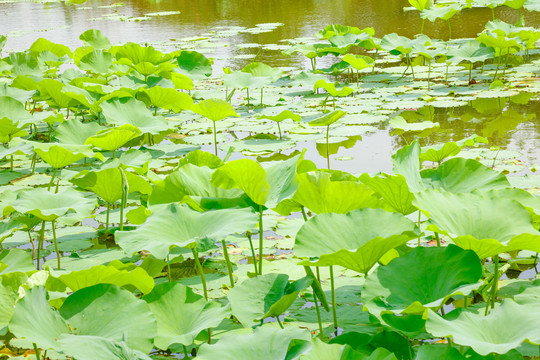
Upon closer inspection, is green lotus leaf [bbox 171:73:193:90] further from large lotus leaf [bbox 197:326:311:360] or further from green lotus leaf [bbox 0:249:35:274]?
large lotus leaf [bbox 197:326:311:360]

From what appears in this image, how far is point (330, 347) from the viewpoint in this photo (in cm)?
105

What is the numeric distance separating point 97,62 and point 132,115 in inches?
58.4

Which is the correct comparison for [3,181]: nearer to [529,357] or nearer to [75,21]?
[529,357]

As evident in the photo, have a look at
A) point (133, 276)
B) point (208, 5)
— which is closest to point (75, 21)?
point (208, 5)

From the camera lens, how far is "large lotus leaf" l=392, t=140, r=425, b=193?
1518 millimetres

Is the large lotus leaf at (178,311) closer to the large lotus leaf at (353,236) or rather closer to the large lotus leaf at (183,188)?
the large lotus leaf at (353,236)

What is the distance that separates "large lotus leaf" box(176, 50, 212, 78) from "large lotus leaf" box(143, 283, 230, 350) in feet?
8.98

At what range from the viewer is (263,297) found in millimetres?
1339

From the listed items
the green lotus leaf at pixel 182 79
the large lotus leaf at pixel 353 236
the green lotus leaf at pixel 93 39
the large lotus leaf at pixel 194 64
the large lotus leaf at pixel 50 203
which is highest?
the green lotus leaf at pixel 93 39

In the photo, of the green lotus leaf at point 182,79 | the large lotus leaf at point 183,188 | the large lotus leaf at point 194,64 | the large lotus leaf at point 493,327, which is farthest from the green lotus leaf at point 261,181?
the large lotus leaf at point 194,64

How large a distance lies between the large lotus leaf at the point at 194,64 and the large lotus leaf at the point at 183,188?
2.34 meters

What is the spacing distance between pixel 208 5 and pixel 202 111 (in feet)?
24.7

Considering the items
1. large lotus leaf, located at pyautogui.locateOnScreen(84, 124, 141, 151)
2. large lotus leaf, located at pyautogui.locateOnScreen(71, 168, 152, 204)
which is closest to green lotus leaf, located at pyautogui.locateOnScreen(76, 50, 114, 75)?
large lotus leaf, located at pyautogui.locateOnScreen(84, 124, 141, 151)

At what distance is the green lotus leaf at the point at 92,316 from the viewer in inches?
44.5
